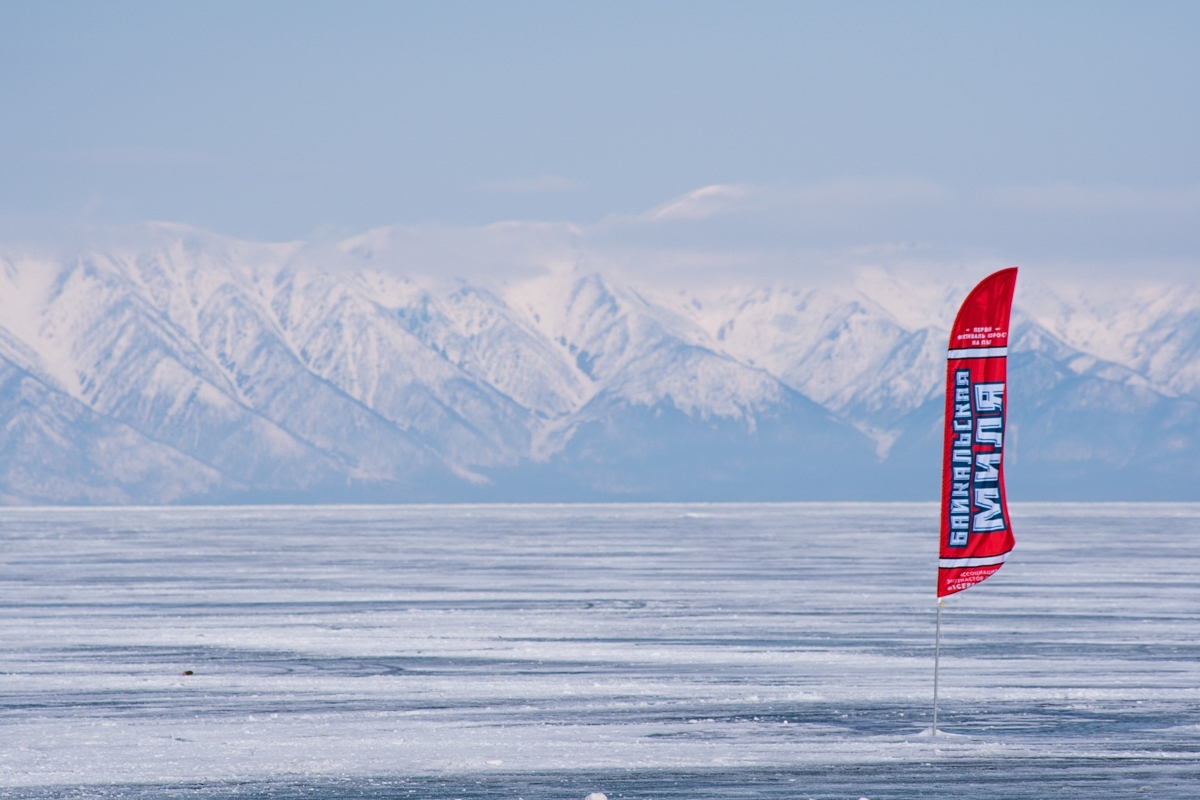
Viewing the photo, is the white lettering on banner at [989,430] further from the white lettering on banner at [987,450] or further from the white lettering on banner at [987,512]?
the white lettering on banner at [987,512]

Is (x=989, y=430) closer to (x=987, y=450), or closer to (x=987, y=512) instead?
(x=987, y=450)

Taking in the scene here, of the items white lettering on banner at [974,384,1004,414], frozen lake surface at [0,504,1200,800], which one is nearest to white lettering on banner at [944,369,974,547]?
white lettering on banner at [974,384,1004,414]

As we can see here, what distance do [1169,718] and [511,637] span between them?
45.6 feet

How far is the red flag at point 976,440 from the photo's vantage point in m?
19.8

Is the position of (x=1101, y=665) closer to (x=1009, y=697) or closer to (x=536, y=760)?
(x=1009, y=697)

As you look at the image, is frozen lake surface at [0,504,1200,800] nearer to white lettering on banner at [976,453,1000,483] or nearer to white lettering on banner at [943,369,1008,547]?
white lettering on banner at [943,369,1008,547]

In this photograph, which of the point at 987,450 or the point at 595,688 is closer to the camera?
the point at 987,450

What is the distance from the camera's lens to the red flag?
64.8 ft

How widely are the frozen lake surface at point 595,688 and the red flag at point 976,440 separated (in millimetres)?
2224

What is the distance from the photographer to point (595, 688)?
82.3ft

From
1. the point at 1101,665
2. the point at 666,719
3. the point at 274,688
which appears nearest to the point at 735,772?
the point at 666,719

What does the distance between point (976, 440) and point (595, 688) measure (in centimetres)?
783

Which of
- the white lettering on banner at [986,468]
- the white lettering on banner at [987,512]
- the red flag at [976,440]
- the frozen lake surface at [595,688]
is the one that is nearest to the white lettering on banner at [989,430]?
the red flag at [976,440]

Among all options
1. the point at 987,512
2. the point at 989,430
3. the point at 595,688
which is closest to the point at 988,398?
the point at 989,430
